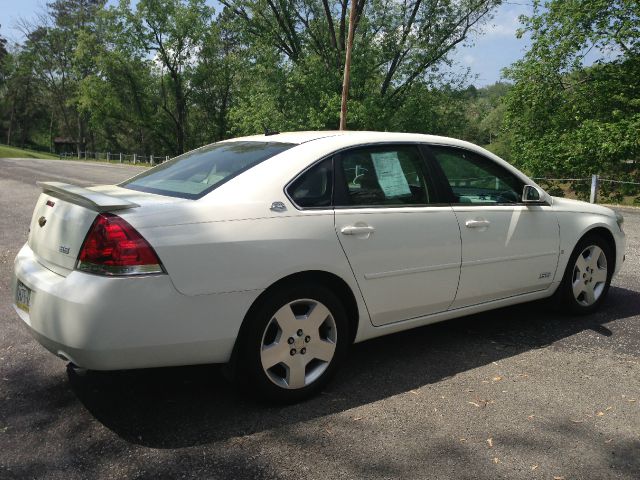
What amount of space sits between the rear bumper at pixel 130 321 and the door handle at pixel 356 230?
676 mm

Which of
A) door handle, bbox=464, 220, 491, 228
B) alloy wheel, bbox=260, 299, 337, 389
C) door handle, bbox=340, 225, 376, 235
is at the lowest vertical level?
alloy wheel, bbox=260, 299, 337, 389

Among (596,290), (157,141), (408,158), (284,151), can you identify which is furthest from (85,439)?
(157,141)

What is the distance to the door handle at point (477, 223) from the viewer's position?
3.82 metres

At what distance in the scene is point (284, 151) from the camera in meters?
3.35

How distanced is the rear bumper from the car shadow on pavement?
378 millimetres

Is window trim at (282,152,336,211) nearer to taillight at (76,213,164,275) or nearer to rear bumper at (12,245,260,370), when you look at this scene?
rear bumper at (12,245,260,370)

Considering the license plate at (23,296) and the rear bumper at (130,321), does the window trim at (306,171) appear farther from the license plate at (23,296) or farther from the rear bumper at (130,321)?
the license plate at (23,296)

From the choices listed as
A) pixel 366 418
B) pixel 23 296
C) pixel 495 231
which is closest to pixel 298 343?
pixel 366 418

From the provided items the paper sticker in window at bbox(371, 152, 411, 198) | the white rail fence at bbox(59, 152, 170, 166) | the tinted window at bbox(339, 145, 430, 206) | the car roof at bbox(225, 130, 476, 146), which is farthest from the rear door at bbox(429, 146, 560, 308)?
the white rail fence at bbox(59, 152, 170, 166)

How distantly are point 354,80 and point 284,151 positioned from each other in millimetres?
26398

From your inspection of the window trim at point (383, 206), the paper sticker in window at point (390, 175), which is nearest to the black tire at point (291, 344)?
the window trim at point (383, 206)

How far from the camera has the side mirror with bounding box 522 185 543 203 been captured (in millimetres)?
4223

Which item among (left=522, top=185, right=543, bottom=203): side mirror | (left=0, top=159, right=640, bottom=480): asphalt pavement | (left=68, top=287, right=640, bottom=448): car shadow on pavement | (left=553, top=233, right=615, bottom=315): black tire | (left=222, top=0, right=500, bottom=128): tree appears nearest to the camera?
(left=0, top=159, right=640, bottom=480): asphalt pavement

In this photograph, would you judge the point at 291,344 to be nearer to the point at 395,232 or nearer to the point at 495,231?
the point at 395,232
